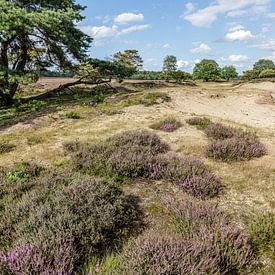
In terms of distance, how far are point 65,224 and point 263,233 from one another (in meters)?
2.65

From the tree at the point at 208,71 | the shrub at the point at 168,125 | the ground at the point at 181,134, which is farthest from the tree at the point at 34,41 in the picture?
the tree at the point at 208,71

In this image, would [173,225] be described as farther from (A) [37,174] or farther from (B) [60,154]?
(B) [60,154]

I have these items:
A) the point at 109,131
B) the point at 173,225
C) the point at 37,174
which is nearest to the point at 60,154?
the point at 37,174

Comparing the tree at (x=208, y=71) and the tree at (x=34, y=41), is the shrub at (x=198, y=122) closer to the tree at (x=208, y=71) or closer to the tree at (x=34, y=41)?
the tree at (x=34, y=41)

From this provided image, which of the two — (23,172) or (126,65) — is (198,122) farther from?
A: (126,65)

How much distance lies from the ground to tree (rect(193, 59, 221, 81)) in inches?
2125

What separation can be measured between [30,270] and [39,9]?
44.1 ft

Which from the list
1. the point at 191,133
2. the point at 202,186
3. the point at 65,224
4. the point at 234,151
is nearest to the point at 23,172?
the point at 65,224

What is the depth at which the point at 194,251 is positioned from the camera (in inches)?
119

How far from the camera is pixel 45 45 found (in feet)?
53.3

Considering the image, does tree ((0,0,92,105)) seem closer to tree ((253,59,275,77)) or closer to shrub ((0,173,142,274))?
shrub ((0,173,142,274))

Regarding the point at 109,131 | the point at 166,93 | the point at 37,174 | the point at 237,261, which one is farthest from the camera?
the point at 166,93

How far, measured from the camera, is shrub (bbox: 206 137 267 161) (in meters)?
7.04

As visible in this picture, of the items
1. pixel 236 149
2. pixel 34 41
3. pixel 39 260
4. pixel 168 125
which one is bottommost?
pixel 39 260
